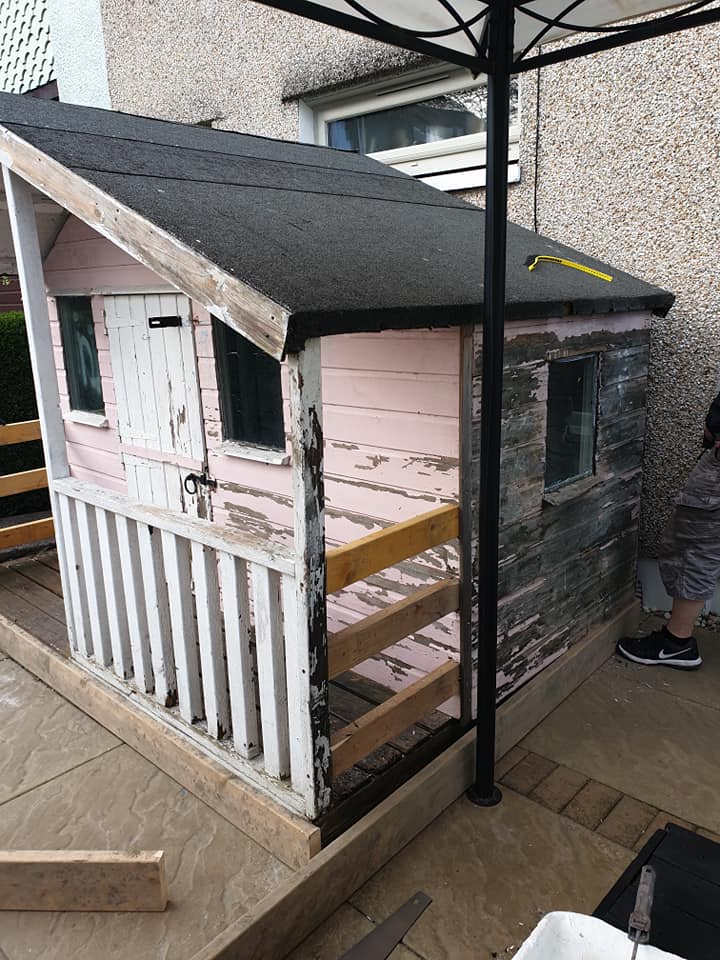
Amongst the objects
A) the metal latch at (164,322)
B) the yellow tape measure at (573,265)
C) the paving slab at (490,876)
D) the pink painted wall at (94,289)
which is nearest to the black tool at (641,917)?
the paving slab at (490,876)

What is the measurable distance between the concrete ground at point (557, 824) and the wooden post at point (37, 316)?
7.81 ft

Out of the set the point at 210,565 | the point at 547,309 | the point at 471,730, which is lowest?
the point at 471,730

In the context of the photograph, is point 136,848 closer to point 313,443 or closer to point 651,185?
point 313,443

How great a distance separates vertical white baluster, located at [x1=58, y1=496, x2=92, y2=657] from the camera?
378cm

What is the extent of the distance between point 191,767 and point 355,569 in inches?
48.9

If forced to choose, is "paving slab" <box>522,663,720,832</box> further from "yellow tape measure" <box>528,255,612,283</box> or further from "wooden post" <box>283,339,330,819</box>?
"yellow tape measure" <box>528,255,612,283</box>

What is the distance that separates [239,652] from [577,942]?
1.72m

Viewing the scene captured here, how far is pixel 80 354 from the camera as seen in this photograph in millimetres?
5309

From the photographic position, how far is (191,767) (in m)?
3.18

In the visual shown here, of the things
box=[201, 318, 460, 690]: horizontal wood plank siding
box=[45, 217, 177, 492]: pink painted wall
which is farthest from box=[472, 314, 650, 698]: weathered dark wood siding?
box=[45, 217, 177, 492]: pink painted wall

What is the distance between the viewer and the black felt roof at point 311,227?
2361 mm

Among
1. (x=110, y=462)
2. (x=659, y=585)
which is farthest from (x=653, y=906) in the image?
(x=110, y=462)

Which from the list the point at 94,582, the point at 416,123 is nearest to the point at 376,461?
the point at 94,582

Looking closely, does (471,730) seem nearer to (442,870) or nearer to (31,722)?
(442,870)
